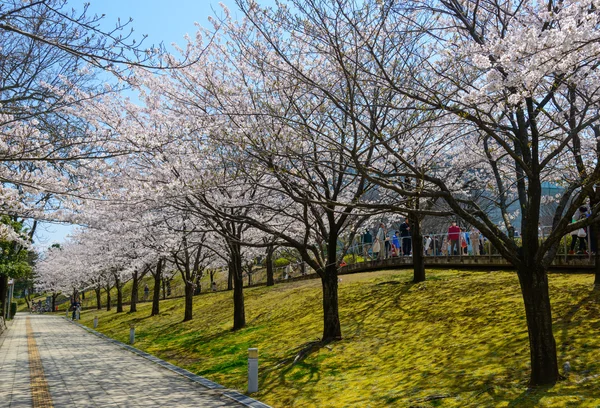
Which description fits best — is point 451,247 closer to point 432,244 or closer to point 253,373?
point 432,244

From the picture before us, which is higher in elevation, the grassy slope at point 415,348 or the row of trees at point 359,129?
the row of trees at point 359,129

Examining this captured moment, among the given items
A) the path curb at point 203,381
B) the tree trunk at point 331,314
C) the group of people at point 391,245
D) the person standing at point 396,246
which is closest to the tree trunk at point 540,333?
→ the path curb at point 203,381

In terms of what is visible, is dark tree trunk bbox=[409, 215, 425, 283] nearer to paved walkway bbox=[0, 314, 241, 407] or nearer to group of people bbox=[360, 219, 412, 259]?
group of people bbox=[360, 219, 412, 259]

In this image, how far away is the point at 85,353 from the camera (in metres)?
17.4

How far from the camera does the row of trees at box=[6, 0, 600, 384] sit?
7.20 meters

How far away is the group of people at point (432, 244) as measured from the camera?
20.7 metres

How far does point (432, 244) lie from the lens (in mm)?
24156

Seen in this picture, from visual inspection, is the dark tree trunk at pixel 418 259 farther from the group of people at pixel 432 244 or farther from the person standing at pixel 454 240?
the person standing at pixel 454 240

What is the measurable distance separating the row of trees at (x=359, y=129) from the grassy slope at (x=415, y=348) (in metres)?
0.76

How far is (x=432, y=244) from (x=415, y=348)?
46.3 ft

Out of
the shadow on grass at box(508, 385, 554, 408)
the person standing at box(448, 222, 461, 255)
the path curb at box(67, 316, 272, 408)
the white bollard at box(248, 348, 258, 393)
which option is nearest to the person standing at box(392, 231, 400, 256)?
the person standing at box(448, 222, 461, 255)

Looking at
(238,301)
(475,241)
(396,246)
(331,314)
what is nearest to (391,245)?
(396,246)

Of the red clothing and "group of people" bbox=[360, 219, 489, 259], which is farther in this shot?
"group of people" bbox=[360, 219, 489, 259]

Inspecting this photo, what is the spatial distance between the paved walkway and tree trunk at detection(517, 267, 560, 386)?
4963mm
